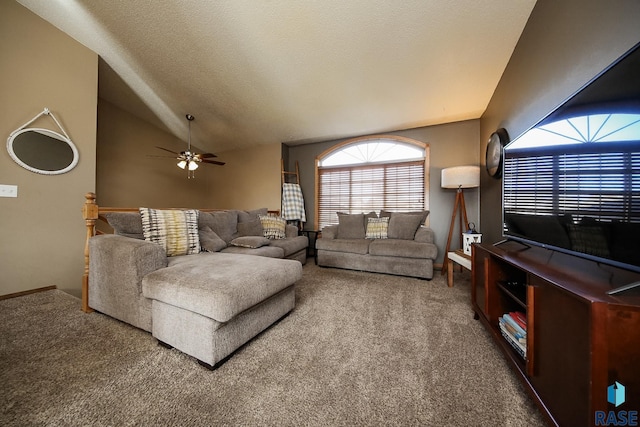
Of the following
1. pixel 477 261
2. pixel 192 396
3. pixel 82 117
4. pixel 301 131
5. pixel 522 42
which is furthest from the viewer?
pixel 301 131

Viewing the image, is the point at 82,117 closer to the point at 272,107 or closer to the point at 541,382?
the point at 272,107

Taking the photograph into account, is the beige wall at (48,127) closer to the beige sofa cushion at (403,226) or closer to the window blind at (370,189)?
the window blind at (370,189)

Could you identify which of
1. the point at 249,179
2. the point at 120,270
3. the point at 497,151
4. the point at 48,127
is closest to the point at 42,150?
the point at 48,127

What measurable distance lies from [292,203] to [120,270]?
3.10 metres

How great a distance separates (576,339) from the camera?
2.20 feet

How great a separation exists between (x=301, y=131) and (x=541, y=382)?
4.17m

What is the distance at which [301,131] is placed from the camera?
4.07 m

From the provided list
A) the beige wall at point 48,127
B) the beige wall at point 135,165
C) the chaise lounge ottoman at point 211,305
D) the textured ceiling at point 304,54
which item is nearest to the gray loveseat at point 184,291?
the chaise lounge ottoman at point 211,305

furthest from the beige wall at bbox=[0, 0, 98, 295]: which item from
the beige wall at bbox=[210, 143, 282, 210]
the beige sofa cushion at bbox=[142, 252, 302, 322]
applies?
the beige wall at bbox=[210, 143, 282, 210]

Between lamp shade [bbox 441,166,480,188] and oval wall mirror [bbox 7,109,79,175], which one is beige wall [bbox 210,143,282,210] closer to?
oval wall mirror [bbox 7,109,79,175]

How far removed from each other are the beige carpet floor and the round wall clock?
164 centimetres

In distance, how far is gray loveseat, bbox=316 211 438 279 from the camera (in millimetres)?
2803

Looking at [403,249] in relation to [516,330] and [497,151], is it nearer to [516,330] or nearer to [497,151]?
[497,151]

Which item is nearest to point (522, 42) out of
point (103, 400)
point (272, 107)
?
point (272, 107)
